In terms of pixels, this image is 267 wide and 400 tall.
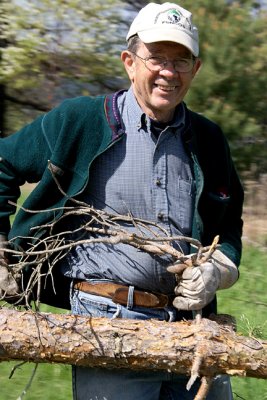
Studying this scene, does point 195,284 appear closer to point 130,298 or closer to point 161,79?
point 130,298

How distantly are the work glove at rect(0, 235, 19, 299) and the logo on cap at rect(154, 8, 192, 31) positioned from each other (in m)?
0.96

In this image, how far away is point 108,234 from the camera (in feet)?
9.68

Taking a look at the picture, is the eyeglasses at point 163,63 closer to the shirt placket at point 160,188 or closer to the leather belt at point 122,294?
the shirt placket at point 160,188

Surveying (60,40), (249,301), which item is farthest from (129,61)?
(60,40)

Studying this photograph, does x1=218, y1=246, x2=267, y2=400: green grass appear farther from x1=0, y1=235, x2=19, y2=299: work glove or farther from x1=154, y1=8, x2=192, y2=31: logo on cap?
x1=154, y1=8, x2=192, y2=31: logo on cap

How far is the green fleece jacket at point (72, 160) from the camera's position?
9.75 feet

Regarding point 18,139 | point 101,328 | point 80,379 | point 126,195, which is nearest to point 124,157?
point 126,195

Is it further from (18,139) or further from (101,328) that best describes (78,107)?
(101,328)

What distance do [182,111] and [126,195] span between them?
407 mm

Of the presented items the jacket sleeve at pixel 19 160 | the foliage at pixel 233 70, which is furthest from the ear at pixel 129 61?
the foliage at pixel 233 70

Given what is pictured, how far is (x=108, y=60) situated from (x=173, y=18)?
7.11 m

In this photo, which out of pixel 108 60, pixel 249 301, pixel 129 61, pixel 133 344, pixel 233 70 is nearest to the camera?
pixel 133 344

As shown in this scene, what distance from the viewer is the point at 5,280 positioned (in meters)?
3.04

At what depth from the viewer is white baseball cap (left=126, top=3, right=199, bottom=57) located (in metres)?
2.89
